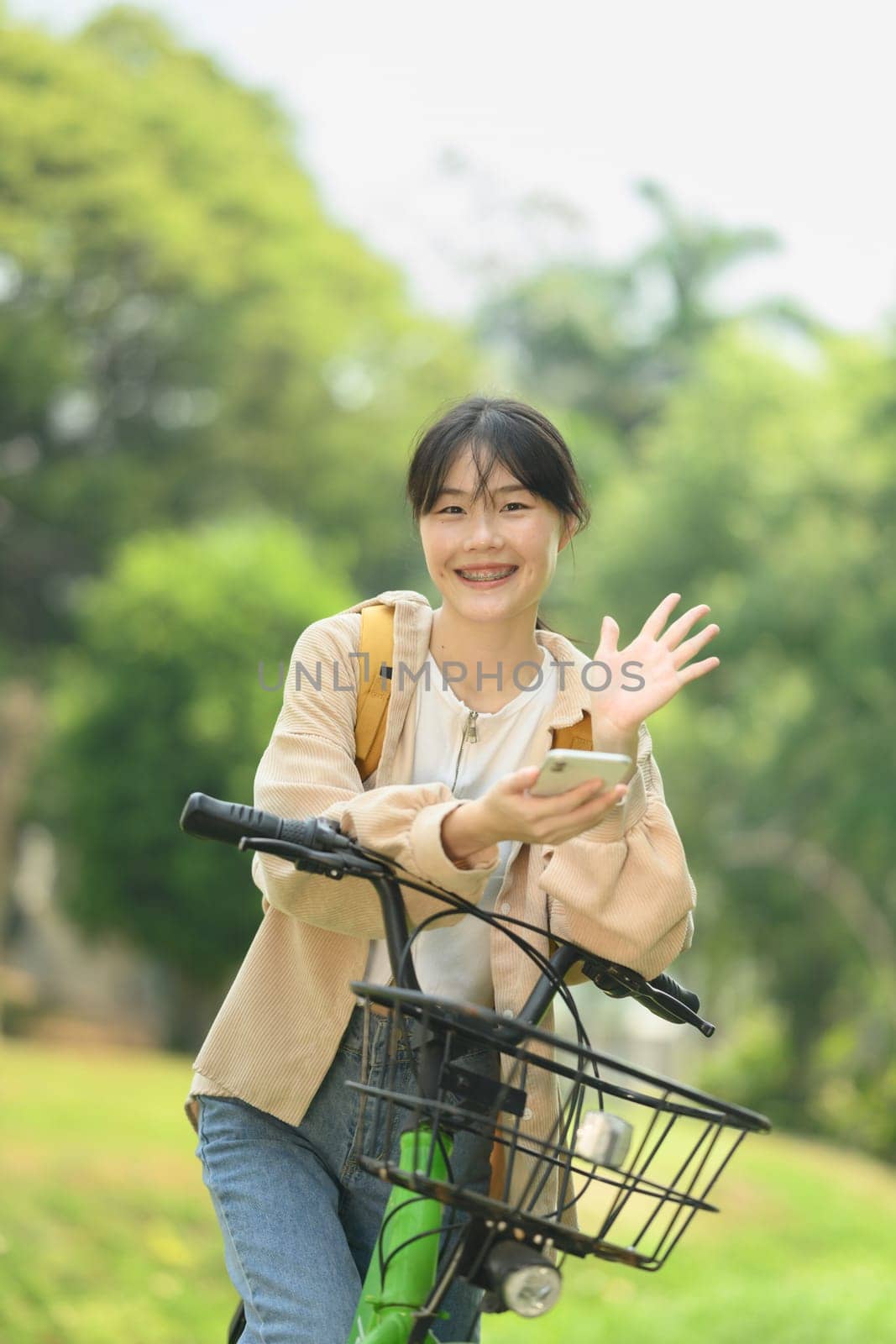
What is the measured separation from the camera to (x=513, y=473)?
224 cm

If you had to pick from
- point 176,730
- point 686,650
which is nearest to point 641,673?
point 686,650

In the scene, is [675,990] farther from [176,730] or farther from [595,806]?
[176,730]

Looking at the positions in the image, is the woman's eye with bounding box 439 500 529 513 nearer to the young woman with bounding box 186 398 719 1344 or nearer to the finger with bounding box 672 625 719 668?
the young woman with bounding box 186 398 719 1344

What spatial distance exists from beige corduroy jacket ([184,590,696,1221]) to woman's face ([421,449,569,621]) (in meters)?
0.13

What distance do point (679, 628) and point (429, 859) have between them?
1.57ft

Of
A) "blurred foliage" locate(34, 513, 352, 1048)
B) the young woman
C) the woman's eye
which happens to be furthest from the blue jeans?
"blurred foliage" locate(34, 513, 352, 1048)

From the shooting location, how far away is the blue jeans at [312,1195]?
6.78 feet

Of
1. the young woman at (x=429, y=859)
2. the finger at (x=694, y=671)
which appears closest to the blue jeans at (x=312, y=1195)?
the young woman at (x=429, y=859)

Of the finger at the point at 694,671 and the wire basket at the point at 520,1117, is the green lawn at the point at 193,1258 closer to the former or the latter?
the wire basket at the point at 520,1117

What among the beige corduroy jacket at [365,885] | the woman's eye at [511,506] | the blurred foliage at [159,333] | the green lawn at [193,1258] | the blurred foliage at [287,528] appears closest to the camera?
the beige corduroy jacket at [365,885]

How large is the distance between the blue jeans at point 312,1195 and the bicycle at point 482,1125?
0.22 feet

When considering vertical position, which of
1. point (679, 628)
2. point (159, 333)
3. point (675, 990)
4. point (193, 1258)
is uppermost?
point (159, 333)

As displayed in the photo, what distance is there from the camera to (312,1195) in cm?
218

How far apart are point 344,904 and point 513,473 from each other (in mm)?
624
